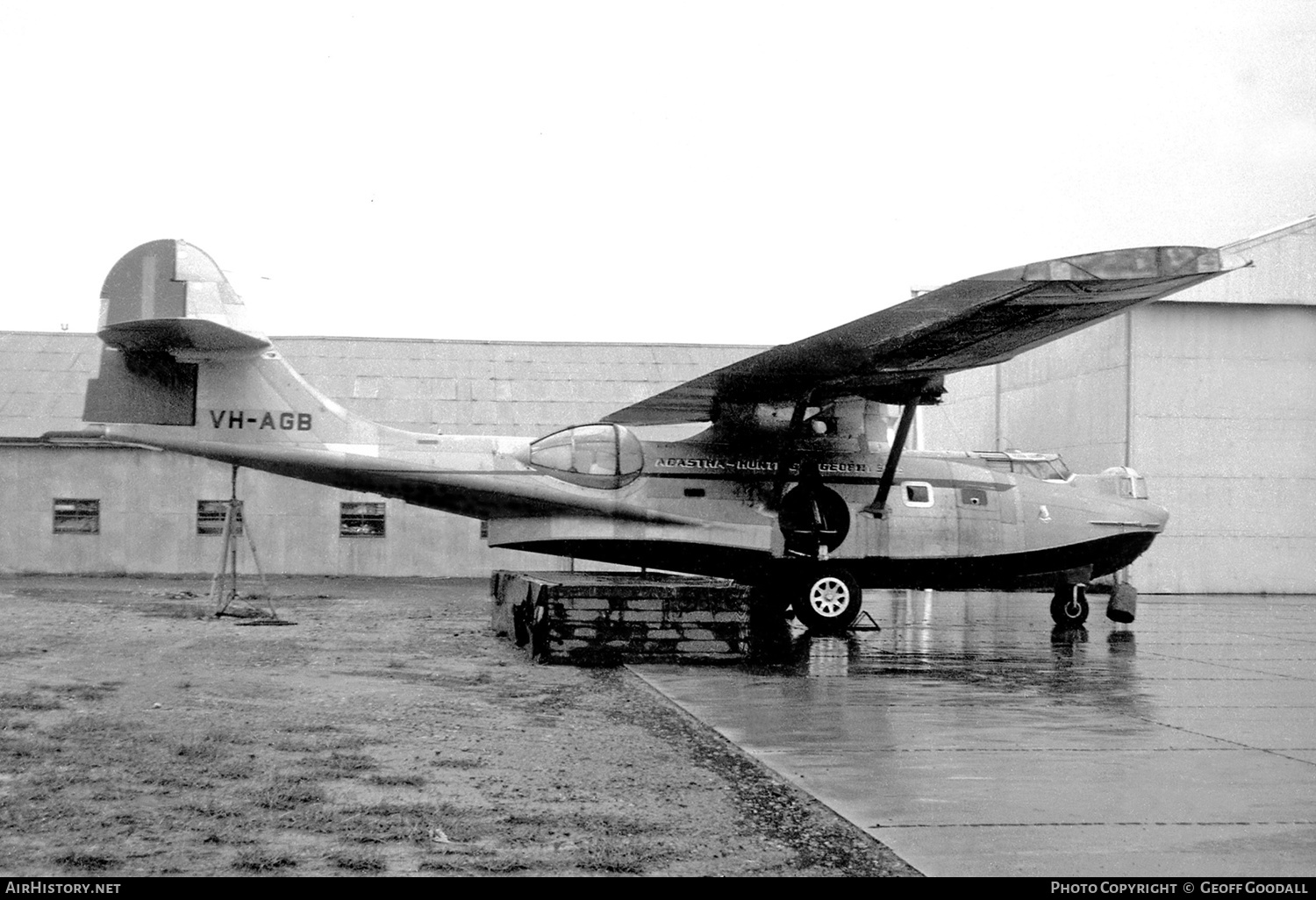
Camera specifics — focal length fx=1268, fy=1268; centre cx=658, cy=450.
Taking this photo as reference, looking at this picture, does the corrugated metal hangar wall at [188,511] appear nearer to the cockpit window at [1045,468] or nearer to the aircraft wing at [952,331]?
the aircraft wing at [952,331]

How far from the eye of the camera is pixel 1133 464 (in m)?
30.0

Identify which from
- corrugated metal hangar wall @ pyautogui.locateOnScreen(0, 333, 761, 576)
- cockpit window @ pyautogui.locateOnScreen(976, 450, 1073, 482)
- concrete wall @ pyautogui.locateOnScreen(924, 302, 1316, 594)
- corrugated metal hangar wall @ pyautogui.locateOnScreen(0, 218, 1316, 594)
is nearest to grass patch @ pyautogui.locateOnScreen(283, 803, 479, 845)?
cockpit window @ pyautogui.locateOnScreen(976, 450, 1073, 482)

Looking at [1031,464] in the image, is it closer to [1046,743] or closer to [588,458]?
[588,458]

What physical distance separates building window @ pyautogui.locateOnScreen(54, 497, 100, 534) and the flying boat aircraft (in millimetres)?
15578

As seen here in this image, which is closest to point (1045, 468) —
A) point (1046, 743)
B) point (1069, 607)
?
point (1069, 607)

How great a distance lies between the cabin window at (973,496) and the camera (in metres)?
18.9

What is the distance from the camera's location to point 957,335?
14.6 m

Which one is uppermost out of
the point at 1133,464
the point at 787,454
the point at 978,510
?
the point at 1133,464

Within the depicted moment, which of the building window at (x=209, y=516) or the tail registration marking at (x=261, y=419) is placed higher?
the tail registration marking at (x=261, y=419)

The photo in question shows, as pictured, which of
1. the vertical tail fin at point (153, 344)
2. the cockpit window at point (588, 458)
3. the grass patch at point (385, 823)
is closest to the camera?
the grass patch at point (385, 823)

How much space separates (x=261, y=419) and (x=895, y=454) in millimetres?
8643

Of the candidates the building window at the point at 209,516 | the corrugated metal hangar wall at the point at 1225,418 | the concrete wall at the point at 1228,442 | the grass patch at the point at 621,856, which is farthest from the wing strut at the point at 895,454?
the building window at the point at 209,516

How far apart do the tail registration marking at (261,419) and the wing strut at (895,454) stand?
794 cm
